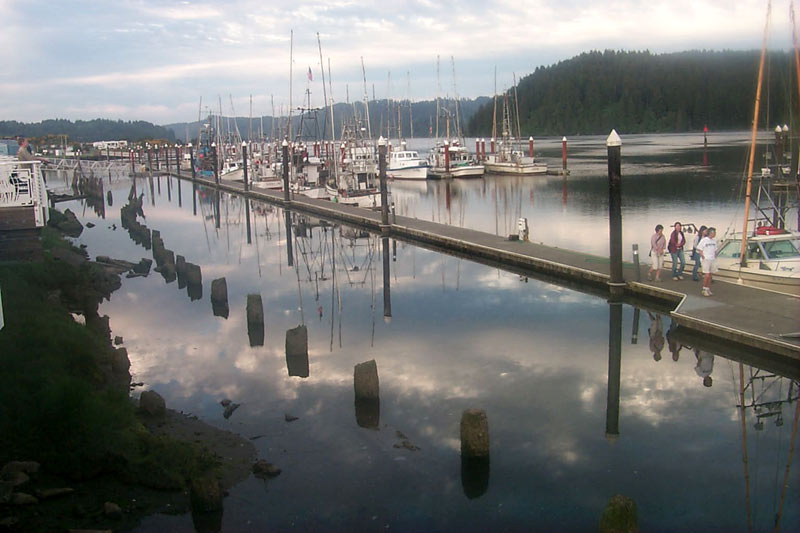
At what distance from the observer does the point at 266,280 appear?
28.3 meters

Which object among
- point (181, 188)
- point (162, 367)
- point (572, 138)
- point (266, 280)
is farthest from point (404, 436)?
point (572, 138)

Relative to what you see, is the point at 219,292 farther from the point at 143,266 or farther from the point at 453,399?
the point at 453,399

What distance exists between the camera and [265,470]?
450 inches

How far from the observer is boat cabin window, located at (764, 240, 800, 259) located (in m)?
20.5

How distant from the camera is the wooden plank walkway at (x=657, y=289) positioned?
16125mm

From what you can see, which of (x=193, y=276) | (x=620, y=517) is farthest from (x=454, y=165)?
(x=620, y=517)

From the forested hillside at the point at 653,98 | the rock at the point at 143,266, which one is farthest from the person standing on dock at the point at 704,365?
the forested hillside at the point at 653,98

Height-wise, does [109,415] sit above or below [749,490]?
above

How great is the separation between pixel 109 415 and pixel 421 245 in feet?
75.8

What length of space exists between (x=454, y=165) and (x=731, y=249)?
57.7 metres

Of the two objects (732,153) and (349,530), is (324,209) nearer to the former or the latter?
(349,530)

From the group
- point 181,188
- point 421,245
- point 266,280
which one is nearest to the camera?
point 266,280

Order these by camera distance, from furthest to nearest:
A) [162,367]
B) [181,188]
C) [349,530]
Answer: [181,188] < [162,367] < [349,530]

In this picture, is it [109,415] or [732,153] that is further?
[732,153]
